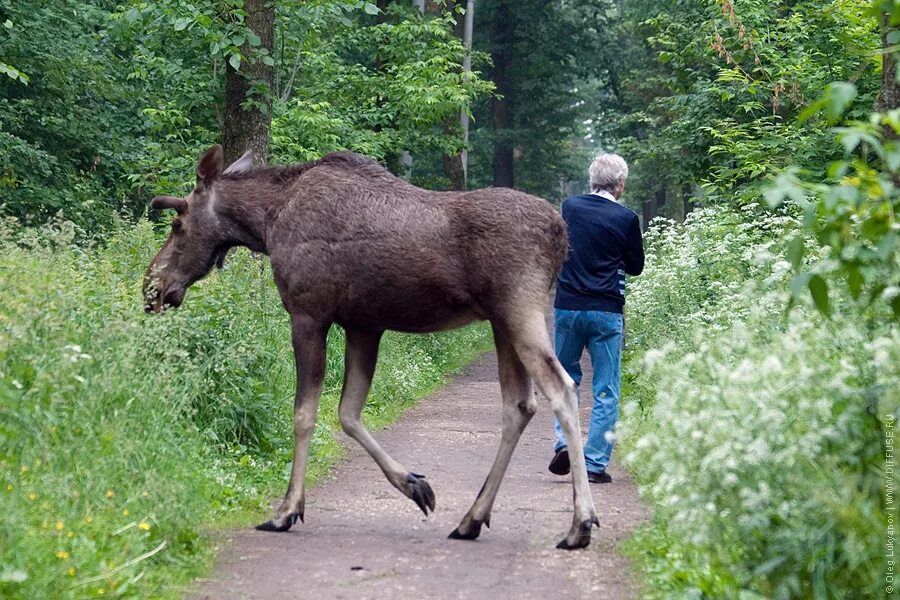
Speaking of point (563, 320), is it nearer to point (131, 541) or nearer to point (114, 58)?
point (131, 541)

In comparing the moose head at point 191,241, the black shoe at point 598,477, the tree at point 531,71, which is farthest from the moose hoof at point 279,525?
the tree at point 531,71

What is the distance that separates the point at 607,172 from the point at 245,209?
2877 mm

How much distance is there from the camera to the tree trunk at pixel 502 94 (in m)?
43.0

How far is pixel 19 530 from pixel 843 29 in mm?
13425

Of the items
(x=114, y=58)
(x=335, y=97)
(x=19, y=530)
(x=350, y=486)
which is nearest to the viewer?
(x=19, y=530)

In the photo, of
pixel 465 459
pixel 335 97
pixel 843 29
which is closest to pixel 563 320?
pixel 465 459

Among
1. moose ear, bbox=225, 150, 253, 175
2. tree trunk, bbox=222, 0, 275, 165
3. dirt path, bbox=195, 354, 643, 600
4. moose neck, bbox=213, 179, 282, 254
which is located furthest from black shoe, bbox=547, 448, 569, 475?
tree trunk, bbox=222, 0, 275, 165

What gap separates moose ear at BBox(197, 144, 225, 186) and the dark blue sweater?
8.52 feet

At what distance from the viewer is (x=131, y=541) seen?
6.04 m

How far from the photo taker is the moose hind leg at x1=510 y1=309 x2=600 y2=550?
722cm

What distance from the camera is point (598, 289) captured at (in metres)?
9.49

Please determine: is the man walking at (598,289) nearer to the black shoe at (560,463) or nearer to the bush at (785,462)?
the black shoe at (560,463)

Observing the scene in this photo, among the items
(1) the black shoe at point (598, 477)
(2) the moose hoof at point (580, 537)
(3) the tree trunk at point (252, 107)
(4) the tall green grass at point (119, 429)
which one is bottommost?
(1) the black shoe at point (598, 477)

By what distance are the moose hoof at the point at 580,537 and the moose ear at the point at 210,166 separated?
3507 millimetres
